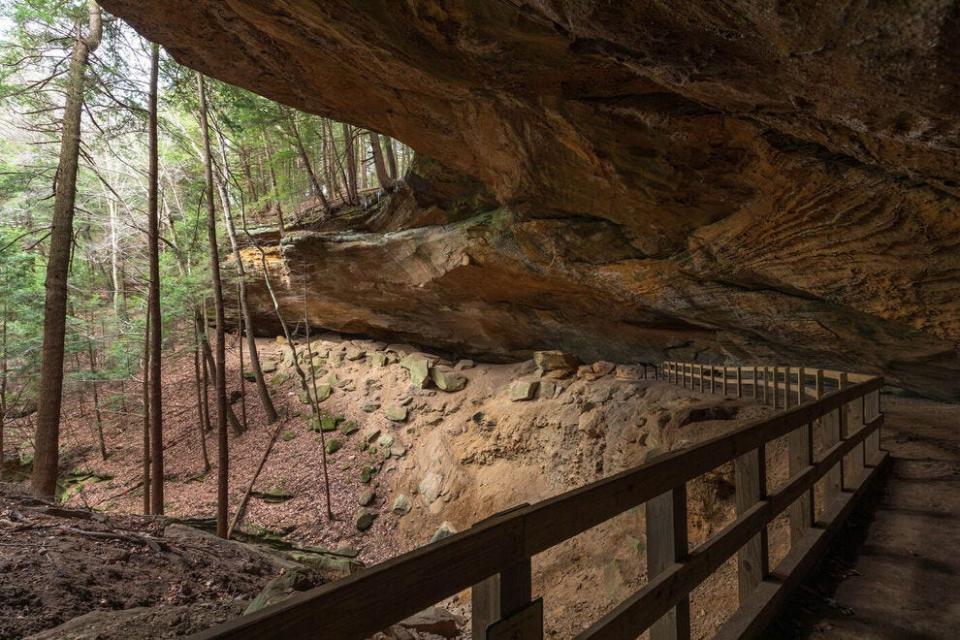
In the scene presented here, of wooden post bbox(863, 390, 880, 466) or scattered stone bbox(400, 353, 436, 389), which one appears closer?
wooden post bbox(863, 390, 880, 466)

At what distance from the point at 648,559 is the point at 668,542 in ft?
0.42

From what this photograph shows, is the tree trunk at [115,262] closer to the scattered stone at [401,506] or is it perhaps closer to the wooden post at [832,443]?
the scattered stone at [401,506]

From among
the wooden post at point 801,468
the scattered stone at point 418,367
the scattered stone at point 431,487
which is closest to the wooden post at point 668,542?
the wooden post at point 801,468

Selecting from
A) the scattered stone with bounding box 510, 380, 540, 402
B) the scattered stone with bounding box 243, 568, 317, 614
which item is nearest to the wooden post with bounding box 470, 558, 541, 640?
the scattered stone with bounding box 243, 568, 317, 614

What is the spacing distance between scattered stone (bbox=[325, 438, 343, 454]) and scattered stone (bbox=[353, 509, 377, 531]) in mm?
2748

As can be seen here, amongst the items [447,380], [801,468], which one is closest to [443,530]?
[447,380]

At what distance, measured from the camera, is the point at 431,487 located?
1348cm

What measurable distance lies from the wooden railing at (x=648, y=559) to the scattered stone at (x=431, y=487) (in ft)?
33.9

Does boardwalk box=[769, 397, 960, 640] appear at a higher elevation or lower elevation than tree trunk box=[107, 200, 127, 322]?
lower

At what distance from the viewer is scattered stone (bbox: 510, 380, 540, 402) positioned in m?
14.8

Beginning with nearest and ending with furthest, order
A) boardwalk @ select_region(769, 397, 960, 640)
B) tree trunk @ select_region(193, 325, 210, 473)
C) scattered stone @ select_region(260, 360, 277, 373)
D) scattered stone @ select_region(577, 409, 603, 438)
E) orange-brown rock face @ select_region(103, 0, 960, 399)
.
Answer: boardwalk @ select_region(769, 397, 960, 640)
orange-brown rock face @ select_region(103, 0, 960, 399)
scattered stone @ select_region(577, 409, 603, 438)
tree trunk @ select_region(193, 325, 210, 473)
scattered stone @ select_region(260, 360, 277, 373)

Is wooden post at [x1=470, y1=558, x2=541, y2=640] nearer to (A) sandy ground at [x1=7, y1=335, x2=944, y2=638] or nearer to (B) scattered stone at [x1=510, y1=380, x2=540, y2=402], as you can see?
(A) sandy ground at [x1=7, y1=335, x2=944, y2=638]

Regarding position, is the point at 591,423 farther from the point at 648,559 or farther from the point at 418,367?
the point at 648,559

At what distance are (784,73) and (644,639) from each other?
293 inches
